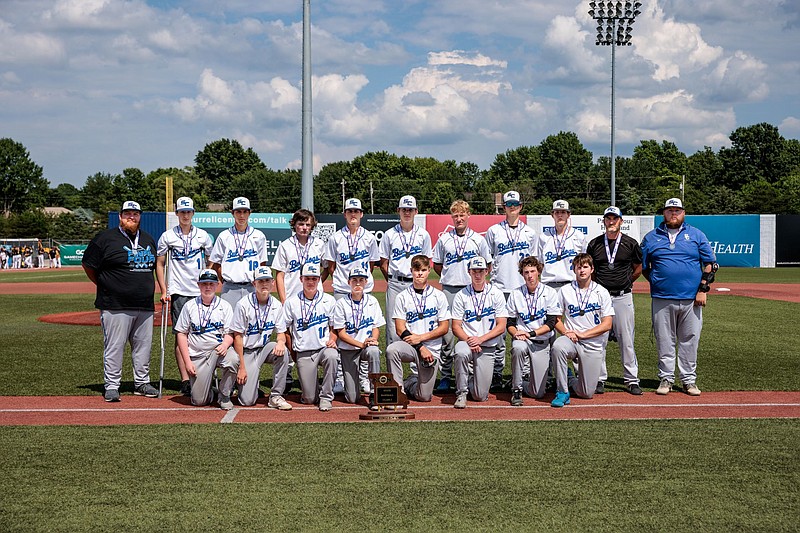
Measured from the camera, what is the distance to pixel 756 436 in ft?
22.9

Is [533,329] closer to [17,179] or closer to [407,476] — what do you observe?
[407,476]

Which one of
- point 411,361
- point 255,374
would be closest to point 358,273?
point 411,361

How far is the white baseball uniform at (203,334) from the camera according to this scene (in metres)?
8.50

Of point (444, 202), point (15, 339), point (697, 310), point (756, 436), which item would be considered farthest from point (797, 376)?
point (444, 202)

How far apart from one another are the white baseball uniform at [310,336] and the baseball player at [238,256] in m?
0.79

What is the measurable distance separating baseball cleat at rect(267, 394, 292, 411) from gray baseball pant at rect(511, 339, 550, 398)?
2.31m

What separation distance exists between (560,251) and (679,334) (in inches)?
63.6

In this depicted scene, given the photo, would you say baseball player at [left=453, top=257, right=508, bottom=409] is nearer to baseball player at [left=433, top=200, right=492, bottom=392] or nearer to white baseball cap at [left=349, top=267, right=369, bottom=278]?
baseball player at [left=433, top=200, right=492, bottom=392]

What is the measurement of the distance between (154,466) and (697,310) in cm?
607

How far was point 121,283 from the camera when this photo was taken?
9.02 meters

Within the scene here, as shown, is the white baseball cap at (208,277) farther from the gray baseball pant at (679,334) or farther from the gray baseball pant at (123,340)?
the gray baseball pant at (679,334)

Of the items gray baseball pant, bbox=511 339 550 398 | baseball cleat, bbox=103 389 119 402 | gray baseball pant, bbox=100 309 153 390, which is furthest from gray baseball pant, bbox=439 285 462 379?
baseball cleat, bbox=103 389 119 402

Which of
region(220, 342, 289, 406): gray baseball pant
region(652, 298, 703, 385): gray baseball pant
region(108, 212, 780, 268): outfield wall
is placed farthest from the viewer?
region(108, 212, 780, 268): outfield wall

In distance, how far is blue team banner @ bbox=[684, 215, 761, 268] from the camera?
134 ft
